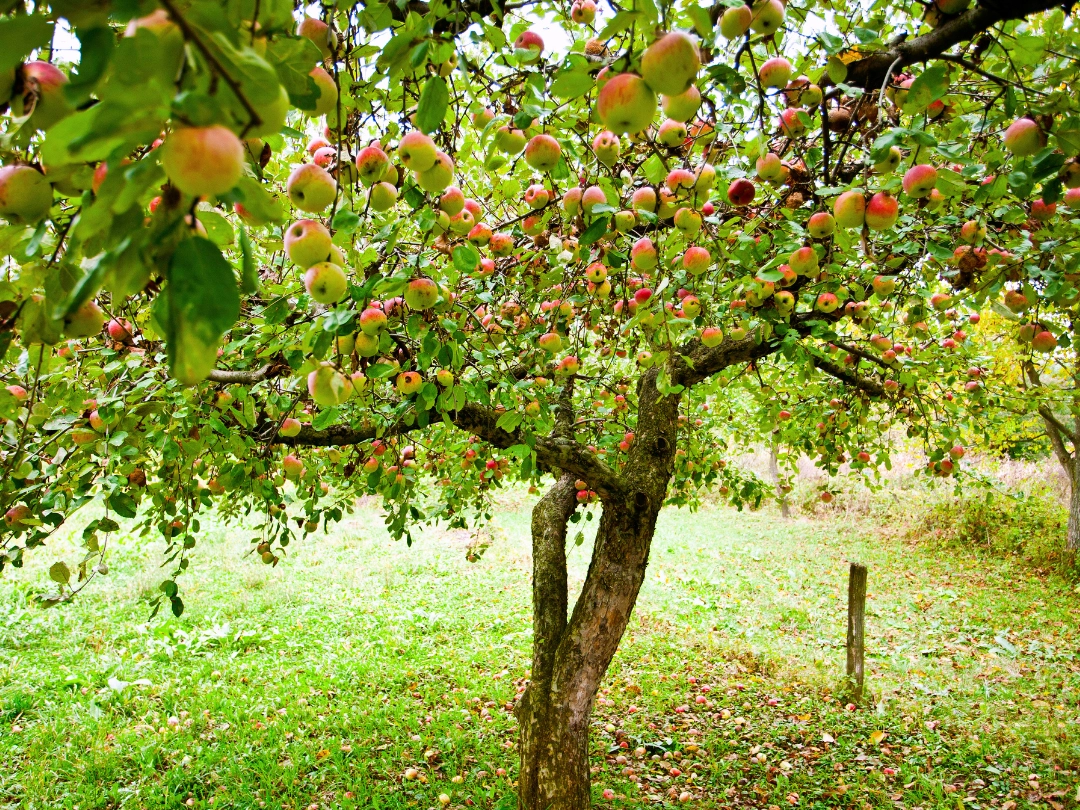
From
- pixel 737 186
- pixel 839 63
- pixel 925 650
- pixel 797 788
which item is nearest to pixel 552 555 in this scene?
pixel 797 788

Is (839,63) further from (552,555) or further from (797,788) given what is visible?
(797,788)

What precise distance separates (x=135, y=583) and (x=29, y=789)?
174 inches

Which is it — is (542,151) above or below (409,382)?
above

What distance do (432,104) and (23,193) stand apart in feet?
1.84

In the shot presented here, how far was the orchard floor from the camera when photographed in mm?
4113

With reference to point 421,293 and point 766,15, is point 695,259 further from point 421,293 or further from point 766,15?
point 421,293

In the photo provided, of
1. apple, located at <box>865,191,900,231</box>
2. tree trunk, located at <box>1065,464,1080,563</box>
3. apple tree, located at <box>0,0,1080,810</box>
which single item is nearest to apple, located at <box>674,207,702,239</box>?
apple tree, located at <box>0,0,1080,810</box>

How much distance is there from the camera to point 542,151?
1.38 meters

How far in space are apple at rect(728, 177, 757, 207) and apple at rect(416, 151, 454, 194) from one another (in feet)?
3.00

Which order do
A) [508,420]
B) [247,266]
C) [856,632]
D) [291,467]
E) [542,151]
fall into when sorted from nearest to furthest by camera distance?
[247,266]
[542,151]
[508,420]
[291,467]
[856,632]

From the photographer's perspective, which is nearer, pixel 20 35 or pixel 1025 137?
pixel 20 35

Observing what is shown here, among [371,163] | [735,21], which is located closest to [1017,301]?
[735,21]

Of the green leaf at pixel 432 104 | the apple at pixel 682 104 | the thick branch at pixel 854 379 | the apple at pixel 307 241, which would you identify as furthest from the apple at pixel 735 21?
the thick branch at pixel 854 379

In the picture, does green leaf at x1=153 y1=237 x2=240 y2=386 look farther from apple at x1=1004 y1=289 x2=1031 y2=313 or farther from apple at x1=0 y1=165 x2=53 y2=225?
apple at x1=1004 y1=289 x2=1031 y2=313
